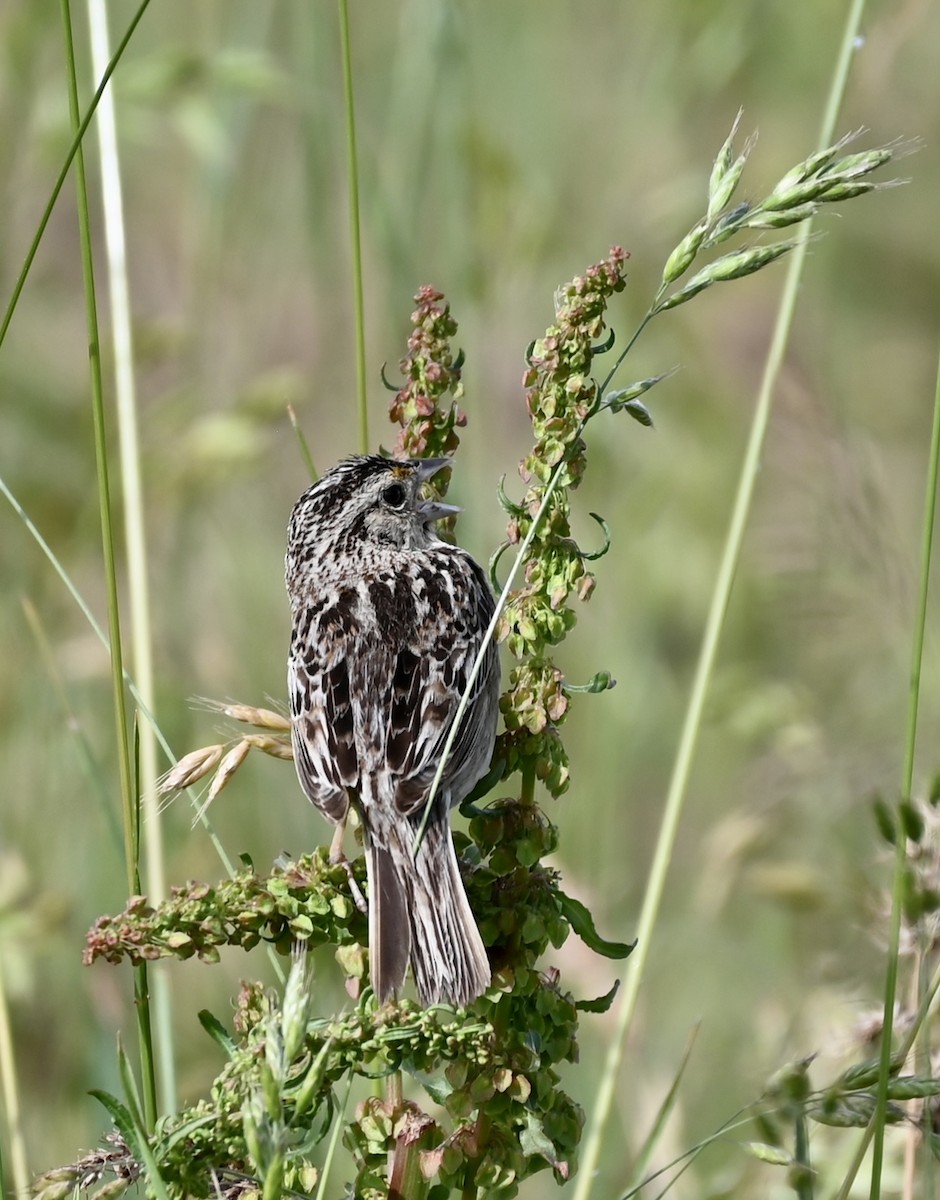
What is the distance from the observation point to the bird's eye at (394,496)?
3439 millimetres

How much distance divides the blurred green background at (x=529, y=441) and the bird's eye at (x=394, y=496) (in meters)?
0.59

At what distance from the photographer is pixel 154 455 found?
446cm

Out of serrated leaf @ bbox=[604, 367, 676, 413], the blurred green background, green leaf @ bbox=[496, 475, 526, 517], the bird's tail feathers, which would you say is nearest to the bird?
the bird's tail feathers

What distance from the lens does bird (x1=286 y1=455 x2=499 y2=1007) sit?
213cm

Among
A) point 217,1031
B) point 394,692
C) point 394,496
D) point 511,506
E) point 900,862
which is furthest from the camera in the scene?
point 394,496

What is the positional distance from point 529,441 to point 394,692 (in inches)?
119

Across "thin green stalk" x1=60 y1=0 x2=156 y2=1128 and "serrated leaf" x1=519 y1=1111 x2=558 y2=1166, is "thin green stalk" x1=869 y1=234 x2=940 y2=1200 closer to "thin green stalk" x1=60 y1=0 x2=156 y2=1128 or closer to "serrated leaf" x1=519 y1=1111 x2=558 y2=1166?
"serrated leaf" x1=519 y1=1111 x2=558 y2=1166

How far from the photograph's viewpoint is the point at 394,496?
3471mm

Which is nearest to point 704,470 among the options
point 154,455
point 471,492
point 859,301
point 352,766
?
point 859,301

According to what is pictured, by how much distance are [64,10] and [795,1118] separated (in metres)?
1.70

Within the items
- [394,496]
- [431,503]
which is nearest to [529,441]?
[394,496]

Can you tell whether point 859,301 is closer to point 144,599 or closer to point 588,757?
point 588,757

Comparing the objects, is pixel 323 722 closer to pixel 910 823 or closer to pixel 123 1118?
pixel 123 1118

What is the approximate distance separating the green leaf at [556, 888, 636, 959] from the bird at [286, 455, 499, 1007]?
0.43 ft
